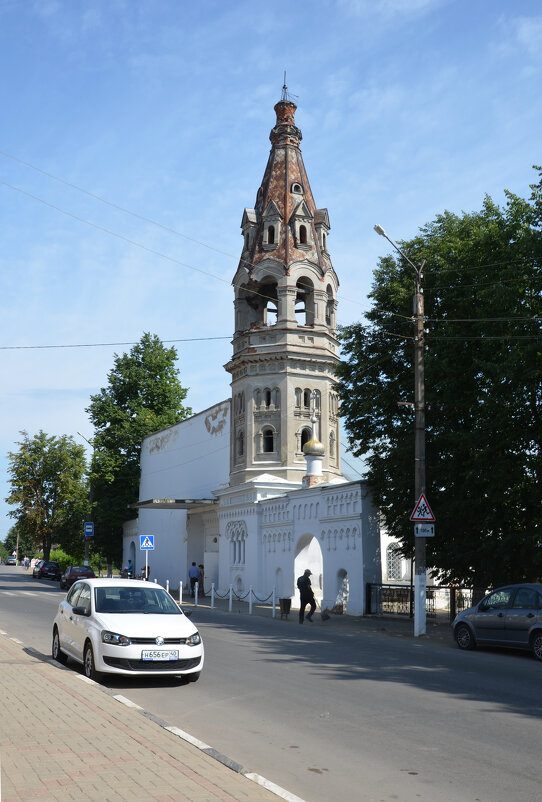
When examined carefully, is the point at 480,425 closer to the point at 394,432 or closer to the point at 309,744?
the point at 394,432

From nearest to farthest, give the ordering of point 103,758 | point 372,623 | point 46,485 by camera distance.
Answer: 1. point 103,758
2. point 372,623
3. point 46,485

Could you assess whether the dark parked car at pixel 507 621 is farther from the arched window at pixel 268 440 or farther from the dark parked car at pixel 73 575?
the dark parked car at pixel 73 575

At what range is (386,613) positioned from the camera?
27.8 m

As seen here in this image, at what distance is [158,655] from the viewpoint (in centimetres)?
1156

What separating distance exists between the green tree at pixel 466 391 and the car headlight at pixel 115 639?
1196cm

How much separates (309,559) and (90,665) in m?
24.1

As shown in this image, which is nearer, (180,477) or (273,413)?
(273,413)

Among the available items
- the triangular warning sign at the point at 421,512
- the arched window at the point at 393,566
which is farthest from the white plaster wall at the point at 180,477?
the triangular warning sign at the point at 421,512

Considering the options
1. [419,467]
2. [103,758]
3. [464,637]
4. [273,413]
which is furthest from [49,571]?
[103,758]

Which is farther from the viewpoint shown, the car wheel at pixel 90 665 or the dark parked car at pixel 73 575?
the dark parked car at pixel 73 575

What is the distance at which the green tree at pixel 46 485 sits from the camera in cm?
7775

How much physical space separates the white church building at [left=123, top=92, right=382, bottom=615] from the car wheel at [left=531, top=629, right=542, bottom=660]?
60.2 ft

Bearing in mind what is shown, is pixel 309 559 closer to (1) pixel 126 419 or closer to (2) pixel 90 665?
(2) pixel 90 665

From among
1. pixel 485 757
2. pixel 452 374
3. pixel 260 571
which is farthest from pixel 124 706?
pixel 260 571
